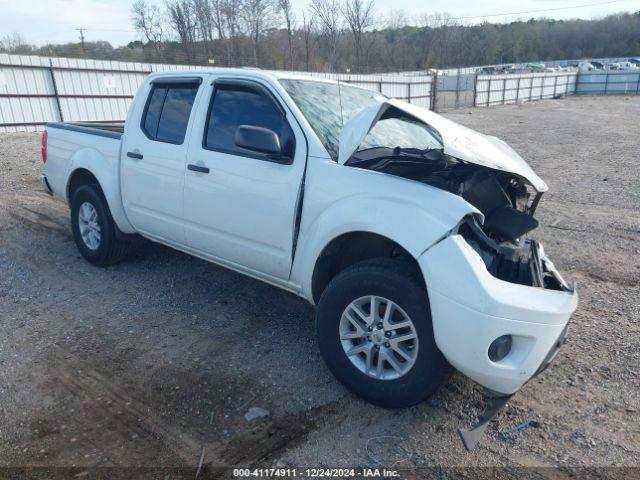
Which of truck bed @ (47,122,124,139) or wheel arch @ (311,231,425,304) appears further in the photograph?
truck bed @ (47,122,124,139)

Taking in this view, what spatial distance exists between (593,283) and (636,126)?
19672 mm

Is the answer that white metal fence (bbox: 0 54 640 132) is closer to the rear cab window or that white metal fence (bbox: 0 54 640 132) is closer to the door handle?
the rear cab window

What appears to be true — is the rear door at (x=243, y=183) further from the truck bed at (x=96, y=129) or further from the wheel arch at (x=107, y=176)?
the truck bed at (x=96, y=129)

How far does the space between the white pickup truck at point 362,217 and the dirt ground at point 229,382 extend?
0.95ft

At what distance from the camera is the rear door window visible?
430 centimetres

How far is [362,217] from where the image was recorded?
3.04 metres

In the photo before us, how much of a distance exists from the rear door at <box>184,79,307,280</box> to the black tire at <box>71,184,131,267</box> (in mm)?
1358

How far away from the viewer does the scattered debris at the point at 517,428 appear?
2.88m

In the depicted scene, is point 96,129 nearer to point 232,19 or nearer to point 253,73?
point 253,73

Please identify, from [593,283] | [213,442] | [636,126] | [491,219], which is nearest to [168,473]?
[213,442]

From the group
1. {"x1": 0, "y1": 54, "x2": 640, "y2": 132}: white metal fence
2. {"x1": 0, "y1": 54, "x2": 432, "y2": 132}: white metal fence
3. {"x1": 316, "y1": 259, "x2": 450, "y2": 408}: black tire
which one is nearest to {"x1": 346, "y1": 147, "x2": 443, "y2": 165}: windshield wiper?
{"x1": 316, "y1": 259, "x2": 450, "y2": 408}: black tire

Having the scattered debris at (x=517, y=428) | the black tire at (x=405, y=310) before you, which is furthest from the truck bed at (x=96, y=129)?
the scattered debris at (x=517, y=428)

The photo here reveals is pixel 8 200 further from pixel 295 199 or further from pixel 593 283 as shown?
pixel 593 283

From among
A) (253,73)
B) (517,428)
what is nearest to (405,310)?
(517,428)
